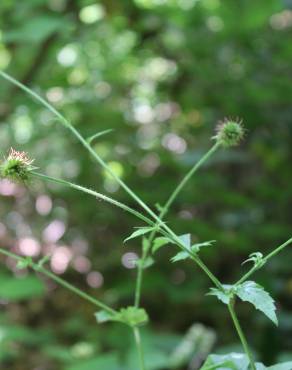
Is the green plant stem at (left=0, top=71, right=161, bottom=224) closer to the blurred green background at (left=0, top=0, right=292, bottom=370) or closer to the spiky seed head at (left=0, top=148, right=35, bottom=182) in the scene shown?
the spiky seed head at (left=0, top=148, right=35, bottom=182)

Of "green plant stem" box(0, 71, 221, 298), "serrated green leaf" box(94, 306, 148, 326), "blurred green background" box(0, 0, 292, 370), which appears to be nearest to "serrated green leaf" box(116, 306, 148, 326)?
"serrated green leaf" box(94, 306, 148, 326)

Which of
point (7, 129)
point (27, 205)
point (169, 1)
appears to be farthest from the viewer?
point (27, 205)

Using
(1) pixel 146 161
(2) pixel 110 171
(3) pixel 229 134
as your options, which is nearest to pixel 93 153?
(2) pixel 110 171

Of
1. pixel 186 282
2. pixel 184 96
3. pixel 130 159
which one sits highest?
pixel 184 96

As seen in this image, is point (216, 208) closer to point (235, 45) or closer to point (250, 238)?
point (250, 238)

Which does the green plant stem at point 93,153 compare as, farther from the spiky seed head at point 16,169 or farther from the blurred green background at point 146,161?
the blurred green background at point 146,161

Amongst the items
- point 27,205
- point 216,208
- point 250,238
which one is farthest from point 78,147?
point 250,238
